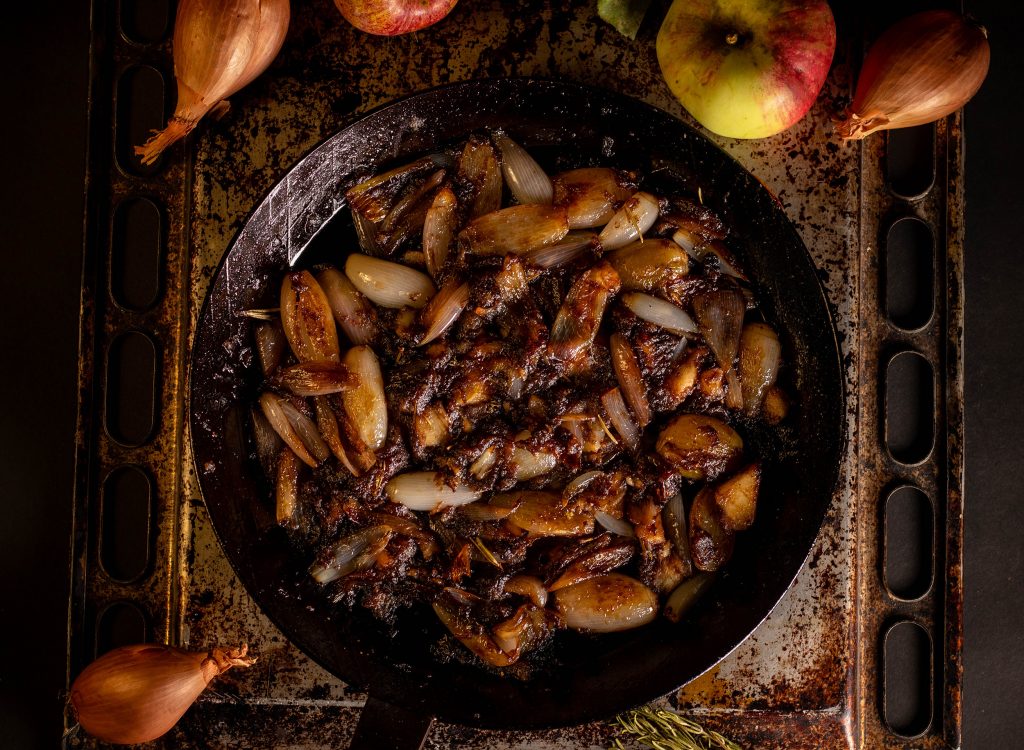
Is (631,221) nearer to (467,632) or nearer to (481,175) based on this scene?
(481,175)

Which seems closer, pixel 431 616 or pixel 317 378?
pixel 317 378

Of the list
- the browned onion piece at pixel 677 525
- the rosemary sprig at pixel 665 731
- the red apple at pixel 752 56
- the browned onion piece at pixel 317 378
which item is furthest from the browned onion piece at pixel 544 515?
the red apple at pixel 752 56

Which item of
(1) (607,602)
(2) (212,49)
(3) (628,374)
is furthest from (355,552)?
(2) (212,49)

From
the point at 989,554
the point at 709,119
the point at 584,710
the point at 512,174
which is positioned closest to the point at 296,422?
the point at 512,174

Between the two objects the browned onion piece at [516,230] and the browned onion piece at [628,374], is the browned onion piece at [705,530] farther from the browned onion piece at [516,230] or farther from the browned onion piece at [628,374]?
the browned onion piece at [516,230]

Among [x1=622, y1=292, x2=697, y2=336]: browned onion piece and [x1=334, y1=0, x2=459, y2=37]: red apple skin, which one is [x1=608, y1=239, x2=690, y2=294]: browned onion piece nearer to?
[x1=622, y1=292, x2=697, y2=336]: browned onion piece

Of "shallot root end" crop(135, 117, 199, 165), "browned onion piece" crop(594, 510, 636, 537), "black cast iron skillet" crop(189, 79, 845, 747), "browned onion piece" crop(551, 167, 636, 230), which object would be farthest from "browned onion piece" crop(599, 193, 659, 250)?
"shallot root end" crop(135, 117, 199, 165)
